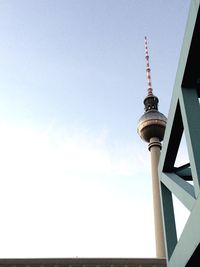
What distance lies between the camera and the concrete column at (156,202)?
130ft

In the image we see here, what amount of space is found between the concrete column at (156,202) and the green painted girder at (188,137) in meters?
36.1

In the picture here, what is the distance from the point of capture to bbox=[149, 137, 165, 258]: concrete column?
1555 inches

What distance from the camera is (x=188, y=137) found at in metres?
3.40

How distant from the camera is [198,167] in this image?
10.5 ft

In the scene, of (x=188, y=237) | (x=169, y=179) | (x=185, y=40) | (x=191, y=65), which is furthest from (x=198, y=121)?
(x=169, y=179)

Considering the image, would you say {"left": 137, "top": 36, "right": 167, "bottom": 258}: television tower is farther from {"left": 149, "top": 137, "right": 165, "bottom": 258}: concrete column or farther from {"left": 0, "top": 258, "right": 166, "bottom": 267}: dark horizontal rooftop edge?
{"left": 0, "top": 258, "right": 166, "bottom": 267}: dark horizontal rooftop edge

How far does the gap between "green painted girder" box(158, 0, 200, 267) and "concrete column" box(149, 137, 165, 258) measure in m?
36.1

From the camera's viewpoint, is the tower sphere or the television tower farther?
the tower sphere

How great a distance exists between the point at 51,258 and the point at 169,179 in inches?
687

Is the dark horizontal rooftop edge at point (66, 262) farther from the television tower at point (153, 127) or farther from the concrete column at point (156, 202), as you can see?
the television tower at point (153, 127)

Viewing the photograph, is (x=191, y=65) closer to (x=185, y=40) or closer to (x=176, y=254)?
(x=185, y=40)

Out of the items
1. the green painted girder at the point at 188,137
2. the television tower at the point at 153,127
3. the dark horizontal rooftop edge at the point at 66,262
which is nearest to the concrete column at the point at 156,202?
the television tower at the point at 153,127

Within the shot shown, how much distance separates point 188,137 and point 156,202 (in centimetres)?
4103

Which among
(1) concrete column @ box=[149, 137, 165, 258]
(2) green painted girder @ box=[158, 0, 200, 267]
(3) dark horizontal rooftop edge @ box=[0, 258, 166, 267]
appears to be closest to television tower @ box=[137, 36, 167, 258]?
(1) concrete column @ box=[149, 137, 165, 258]
